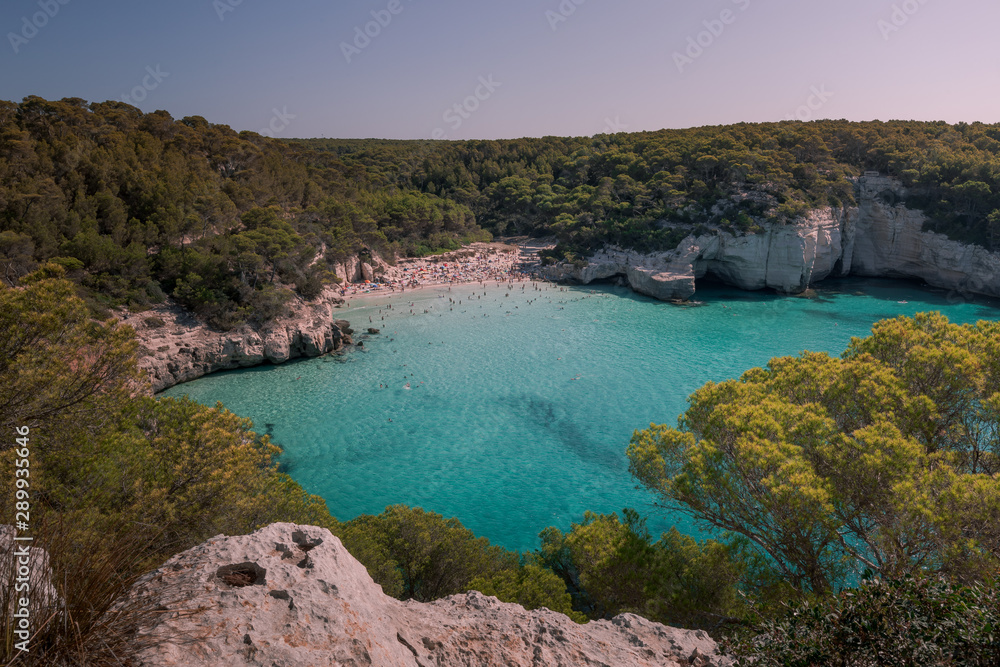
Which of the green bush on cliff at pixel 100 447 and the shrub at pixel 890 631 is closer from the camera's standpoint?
the shrub at pixel 890 631

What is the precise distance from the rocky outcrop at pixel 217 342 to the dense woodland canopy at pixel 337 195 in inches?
32.0

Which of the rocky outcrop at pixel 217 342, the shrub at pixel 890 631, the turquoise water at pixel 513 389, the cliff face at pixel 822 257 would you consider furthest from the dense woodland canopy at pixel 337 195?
the shrub at pixel 890 631

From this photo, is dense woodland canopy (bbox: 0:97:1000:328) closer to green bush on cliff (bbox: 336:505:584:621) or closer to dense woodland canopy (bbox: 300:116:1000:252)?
dense woodland canopy (bbox: 300:116:1000:252)

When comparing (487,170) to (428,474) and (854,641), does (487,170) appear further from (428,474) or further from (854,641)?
(854,641)

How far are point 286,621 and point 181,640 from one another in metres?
0.78

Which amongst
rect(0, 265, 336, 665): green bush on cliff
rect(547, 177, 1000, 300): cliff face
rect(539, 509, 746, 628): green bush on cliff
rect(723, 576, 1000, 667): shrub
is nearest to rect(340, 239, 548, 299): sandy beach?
rect(547, 177, 1000, 300): cliff face

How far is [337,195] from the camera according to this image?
1684 inches

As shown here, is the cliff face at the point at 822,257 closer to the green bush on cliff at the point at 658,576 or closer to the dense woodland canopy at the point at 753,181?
the dense woodland canopy at the point at 753,181

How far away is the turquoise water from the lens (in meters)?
15.6

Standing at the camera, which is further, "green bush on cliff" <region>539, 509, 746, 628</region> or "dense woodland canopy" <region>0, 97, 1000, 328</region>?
"dense woodland canopy" <region>0, 97, 1000, 328</region>

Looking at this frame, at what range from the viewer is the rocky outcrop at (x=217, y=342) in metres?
21.5

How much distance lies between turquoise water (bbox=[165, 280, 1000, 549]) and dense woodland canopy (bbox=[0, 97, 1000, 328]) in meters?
5.42

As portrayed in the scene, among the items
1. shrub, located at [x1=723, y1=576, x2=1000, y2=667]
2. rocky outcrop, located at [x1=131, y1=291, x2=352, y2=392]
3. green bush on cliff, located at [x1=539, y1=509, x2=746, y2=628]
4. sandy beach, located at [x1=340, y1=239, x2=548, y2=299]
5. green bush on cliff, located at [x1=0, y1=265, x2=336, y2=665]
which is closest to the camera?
shrub, located at [x1=723, y1=576, x2=1000, y2=667]

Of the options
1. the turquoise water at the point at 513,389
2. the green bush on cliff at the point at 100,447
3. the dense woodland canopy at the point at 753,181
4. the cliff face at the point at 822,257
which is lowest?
the turquoise water at the point at 513,389
